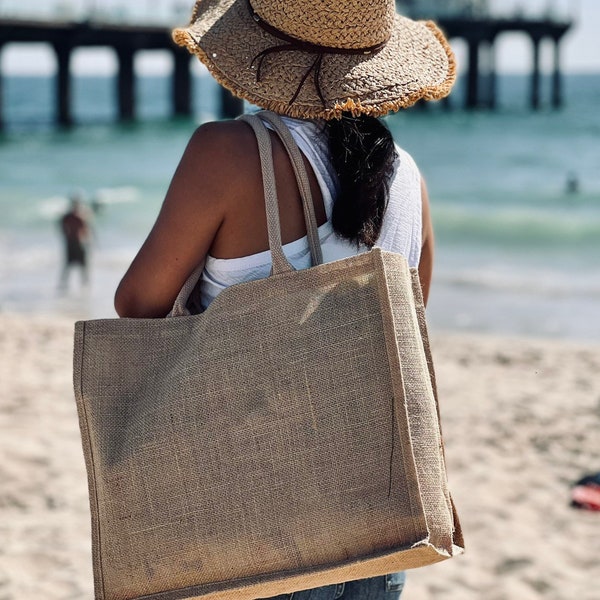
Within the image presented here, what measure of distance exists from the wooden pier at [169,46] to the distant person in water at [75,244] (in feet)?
56.6

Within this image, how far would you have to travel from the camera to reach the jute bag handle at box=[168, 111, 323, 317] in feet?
3.68

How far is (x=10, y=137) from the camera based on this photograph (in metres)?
31.8

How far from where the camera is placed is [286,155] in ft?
3.80

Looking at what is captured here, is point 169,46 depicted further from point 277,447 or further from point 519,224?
point 277,447

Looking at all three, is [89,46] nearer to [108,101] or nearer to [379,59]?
[379,59]

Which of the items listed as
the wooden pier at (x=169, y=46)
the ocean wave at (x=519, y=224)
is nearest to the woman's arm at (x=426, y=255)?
the ocean wave at (x=519, y=224)

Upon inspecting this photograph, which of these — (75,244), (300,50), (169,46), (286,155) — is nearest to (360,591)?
(286,155)

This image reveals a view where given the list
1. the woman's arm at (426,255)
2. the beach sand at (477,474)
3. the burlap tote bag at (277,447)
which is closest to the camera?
the burlap tote bag at (277,447)

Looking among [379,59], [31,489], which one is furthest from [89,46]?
[379,59]

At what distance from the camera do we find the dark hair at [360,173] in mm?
1181

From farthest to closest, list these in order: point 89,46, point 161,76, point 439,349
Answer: point 161,76 < point 89,46 < point 439,349

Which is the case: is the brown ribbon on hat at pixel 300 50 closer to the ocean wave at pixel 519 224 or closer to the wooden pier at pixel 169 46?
the ocean wave at pixel 519 224

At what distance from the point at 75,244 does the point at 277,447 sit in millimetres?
9321

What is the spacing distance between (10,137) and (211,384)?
32684mm
